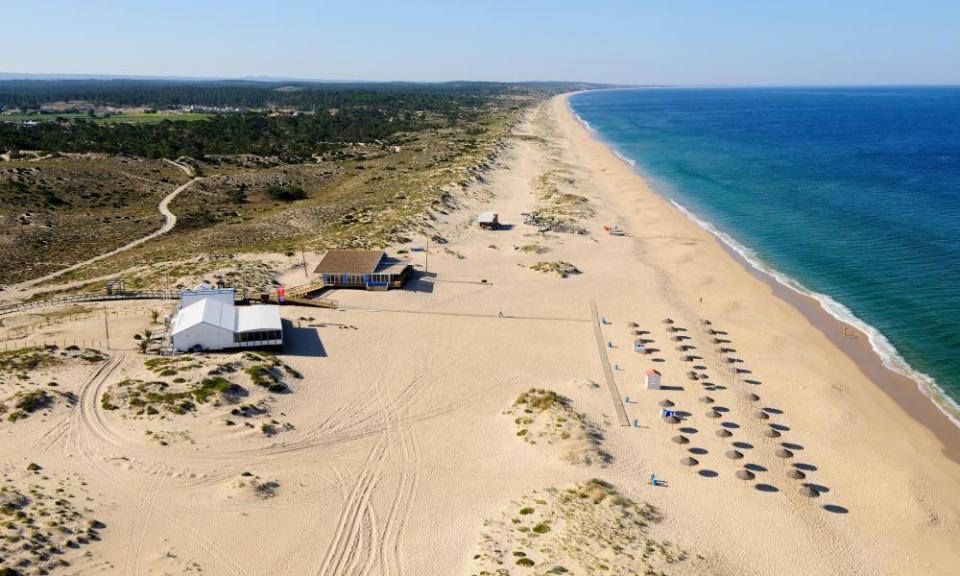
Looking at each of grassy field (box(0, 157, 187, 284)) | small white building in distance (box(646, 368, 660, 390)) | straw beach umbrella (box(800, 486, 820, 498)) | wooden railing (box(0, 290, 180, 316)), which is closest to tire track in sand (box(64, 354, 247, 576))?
wooden railing (box(0, 290, 180, 316))

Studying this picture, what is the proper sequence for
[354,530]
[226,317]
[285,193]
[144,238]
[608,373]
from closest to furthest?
[354,530] → [608,373] → [226,317] → [144,238] → [285,193]

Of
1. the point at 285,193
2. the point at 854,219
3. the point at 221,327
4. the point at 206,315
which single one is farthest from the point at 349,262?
the point at 854,219

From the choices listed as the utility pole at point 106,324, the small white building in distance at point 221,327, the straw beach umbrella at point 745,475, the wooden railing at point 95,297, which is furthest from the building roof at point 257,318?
the straw beach umbrella at point 745,475

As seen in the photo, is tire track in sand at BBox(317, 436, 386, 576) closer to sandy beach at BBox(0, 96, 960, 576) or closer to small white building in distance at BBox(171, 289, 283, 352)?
sandy beach at BBox(0, 96, 960, 576)

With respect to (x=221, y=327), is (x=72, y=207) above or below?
above

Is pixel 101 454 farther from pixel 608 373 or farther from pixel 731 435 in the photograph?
pixel 731 435

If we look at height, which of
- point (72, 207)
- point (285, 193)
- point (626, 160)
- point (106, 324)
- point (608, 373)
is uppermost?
point (626, 160)
